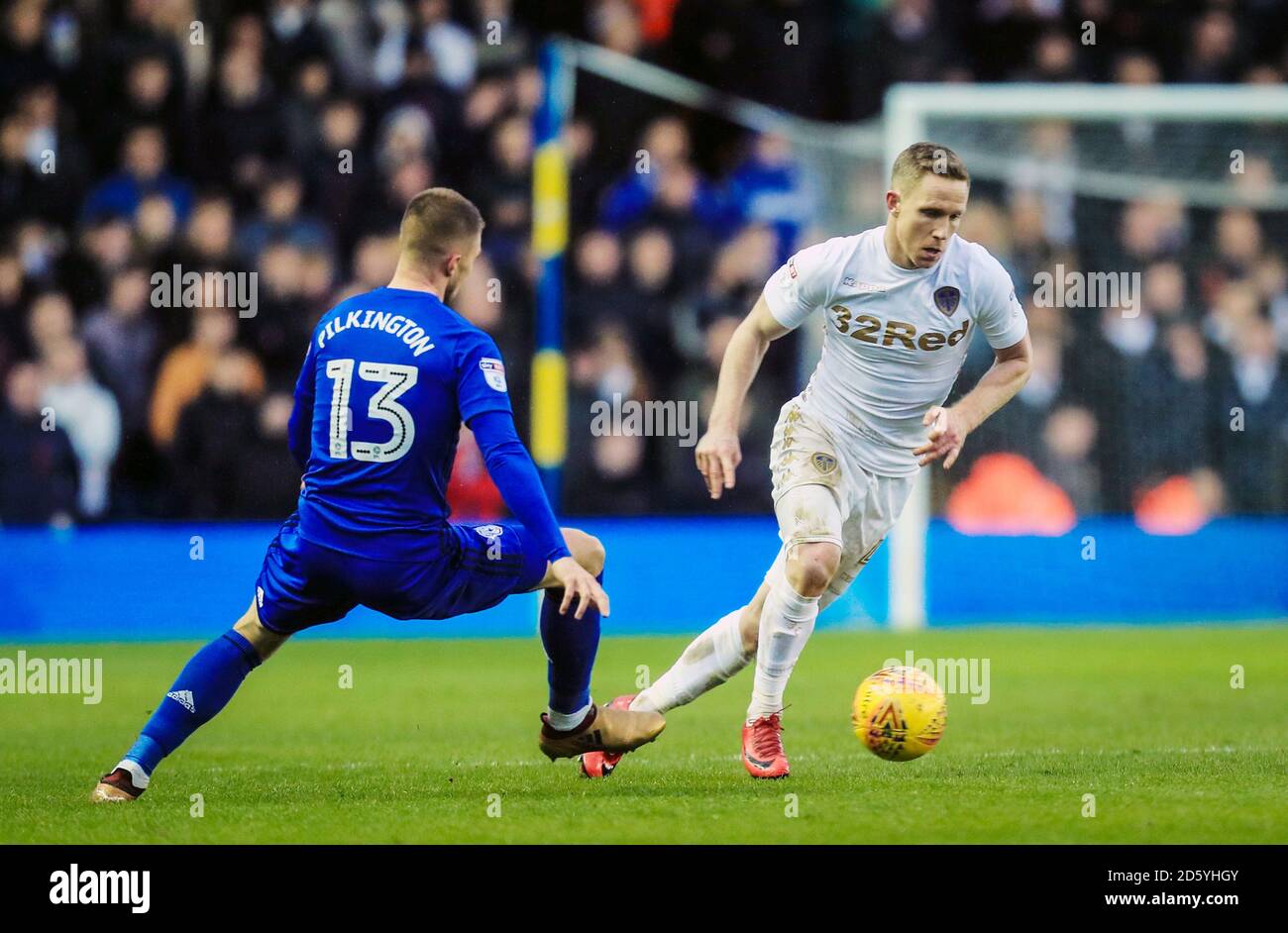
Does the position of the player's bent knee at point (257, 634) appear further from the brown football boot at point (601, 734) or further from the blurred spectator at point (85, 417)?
the blurred spectator at point (85, 417)

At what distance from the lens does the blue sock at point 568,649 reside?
6.46m

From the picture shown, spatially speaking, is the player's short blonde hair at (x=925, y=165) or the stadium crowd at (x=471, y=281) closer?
the player's short blonde hair at (x=925, y=165)

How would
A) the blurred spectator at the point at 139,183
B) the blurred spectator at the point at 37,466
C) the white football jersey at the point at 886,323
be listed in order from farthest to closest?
the blurred spectator at the point at 139,183 → the blurred spectator at the point at 37,466 → the white football jersey at the point at 886,323

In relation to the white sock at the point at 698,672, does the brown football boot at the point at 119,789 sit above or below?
below

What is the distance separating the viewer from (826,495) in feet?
22.5

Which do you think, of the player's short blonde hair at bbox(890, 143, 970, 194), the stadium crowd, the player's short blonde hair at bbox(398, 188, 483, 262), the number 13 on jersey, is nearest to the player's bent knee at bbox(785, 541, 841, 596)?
the player's short blonde hair at bbox(890, 143, 970, 194)

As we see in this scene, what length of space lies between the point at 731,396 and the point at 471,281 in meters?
7.41

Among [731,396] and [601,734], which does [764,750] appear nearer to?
[601,734]

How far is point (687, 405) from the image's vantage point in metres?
14.6

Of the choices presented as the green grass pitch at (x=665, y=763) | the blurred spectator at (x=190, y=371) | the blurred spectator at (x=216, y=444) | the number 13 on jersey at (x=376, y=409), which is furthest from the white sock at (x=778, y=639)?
the blurred spectator at (x=190, y=371)

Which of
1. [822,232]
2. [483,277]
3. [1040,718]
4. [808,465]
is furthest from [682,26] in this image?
[808,465]

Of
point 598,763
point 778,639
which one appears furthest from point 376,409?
point 778,639

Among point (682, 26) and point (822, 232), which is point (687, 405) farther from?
point (682, 26)

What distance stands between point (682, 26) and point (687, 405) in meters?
3.80
